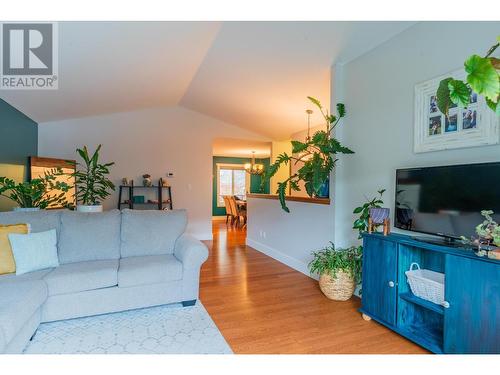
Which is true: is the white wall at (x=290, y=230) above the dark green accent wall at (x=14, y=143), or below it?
below

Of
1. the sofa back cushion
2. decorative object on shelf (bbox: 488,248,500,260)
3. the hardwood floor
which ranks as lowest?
the hardwood floor

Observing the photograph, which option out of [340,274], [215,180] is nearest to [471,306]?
[340,274]

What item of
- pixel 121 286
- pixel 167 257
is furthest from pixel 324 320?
pixel 121 286

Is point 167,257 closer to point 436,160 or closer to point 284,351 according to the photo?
point 284,351

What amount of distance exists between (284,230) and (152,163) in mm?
3236

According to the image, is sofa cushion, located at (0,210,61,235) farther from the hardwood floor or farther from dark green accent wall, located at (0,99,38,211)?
the hardwood floor

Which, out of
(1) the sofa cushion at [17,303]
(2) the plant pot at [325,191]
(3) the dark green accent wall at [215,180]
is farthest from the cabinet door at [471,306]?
(3) the dark green accent wall at [215,180]

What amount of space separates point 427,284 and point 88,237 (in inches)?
117

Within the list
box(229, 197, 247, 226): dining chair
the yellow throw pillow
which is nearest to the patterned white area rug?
the yellow throw pillow

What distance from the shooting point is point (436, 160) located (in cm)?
222

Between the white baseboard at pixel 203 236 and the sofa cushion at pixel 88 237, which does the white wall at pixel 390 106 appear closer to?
the sofa cushion at pixel 88 237

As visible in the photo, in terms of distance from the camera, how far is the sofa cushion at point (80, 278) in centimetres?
227

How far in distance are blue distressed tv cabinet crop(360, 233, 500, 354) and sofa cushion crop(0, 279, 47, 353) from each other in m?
2.48

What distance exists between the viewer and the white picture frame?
6.20ft
